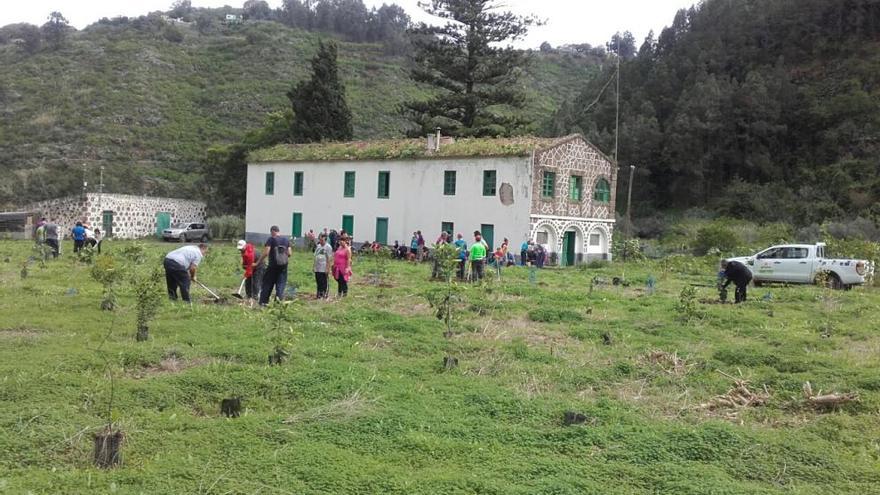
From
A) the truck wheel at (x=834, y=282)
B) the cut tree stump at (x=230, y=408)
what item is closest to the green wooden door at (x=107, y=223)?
the truck wheel at (x=834, y=282)

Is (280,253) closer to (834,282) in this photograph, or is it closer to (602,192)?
(834,282)

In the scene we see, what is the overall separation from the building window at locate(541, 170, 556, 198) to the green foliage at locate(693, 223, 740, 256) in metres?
7.15

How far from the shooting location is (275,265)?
42.2ft

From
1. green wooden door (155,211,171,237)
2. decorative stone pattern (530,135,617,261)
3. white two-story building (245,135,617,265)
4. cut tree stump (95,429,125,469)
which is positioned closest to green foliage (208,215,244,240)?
green wooden door (155,211,171,237)

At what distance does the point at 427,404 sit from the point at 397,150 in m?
26.1

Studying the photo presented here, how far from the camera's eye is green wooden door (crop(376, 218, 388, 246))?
3344 centimetres

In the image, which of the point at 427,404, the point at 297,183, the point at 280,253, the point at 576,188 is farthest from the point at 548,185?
the point at 427,404

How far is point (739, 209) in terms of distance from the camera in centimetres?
4709

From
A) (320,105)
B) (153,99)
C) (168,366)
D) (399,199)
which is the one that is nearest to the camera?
(168,366)

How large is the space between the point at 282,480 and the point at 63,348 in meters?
4.72

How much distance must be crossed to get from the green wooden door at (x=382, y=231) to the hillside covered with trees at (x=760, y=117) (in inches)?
821

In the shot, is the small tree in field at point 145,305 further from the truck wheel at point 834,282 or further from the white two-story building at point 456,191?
the white two-story building at point 456,191

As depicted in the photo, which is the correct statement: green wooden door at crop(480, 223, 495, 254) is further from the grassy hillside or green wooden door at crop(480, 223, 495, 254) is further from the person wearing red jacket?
the person wearing red jacket

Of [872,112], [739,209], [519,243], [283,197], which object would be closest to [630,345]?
[519,243]
